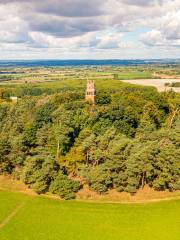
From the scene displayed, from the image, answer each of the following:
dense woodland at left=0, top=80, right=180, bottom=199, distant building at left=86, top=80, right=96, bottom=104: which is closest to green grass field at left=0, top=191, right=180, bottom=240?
dense woodland at left=0, top=80, right=180, bottom=199

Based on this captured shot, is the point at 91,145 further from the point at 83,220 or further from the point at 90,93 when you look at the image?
the point at 90,93

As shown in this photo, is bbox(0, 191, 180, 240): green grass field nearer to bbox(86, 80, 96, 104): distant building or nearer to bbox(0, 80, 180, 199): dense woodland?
bbox(0, 80, 180, 199): dense woodland

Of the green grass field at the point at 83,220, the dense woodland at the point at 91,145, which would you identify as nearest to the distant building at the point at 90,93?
the dense woodland at the point at 91,145

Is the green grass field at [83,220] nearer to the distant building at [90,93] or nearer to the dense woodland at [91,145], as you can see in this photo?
the dense woodland at [91,145]

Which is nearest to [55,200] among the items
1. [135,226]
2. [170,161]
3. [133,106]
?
[135,226]

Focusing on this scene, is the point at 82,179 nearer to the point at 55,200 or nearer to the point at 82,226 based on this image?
the point at 55,200

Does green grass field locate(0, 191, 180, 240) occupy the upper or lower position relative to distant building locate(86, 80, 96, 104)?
lower
